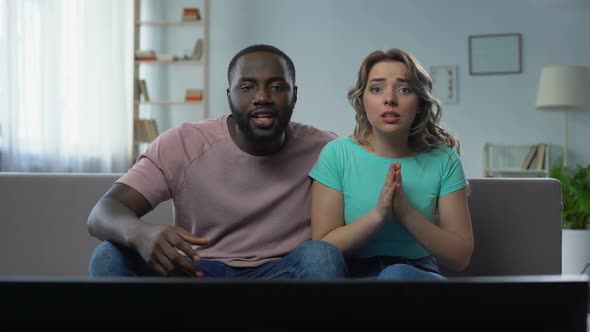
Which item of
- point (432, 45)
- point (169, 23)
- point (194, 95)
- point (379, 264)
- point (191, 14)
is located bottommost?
point (379, 264)

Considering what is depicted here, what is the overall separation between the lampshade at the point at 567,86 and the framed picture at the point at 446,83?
2.62 ft

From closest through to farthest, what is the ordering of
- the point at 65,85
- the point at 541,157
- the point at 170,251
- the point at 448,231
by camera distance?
1. the point at 170,251
2. the point at 448,231
3. the point at 65,85
4. the point at 541,157

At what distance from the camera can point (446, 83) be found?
5480 mm

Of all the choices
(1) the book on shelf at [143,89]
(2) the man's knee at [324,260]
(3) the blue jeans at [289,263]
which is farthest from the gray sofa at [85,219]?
(1) the book on shelf at [143,89]

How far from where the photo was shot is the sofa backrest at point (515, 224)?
5.67 feet

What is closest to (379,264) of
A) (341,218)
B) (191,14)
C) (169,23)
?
(341,218)

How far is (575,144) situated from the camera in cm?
529

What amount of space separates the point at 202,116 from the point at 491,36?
2610mm

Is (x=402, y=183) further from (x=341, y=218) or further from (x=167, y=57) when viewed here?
(x=167, y=57)

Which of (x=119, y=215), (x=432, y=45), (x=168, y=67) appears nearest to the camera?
(x=119, y=215)

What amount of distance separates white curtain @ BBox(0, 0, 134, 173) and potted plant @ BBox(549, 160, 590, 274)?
3369mm

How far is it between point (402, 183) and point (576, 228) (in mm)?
2414
